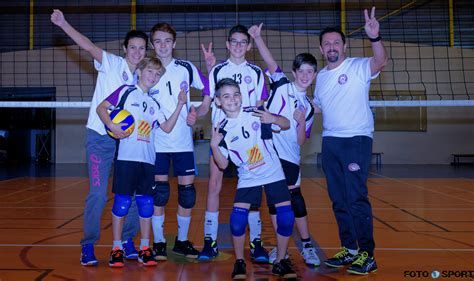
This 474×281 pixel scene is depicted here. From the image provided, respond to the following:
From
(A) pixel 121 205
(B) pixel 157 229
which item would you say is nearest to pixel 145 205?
(A) pixel 121 205

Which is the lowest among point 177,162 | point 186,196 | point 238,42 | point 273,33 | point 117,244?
point 117,244

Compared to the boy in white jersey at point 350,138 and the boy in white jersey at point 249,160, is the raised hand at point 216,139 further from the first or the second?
the boy in white jersey at point 350,138

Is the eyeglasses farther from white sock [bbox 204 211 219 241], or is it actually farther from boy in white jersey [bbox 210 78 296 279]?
white sock [bbox 204 211 219 241]

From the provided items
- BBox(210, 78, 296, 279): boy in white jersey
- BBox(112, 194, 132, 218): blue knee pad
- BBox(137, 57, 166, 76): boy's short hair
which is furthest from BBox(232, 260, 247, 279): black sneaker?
BBox(137, 57, 166, 76): boy's short hair

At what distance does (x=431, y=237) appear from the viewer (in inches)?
159

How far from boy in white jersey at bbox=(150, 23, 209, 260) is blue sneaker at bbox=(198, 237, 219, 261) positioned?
0.45 ft

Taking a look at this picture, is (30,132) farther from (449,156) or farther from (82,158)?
(449,156)

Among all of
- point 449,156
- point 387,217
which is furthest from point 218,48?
point 387,217

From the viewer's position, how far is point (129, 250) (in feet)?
11.3

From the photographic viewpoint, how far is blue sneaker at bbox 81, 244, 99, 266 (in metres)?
3.17

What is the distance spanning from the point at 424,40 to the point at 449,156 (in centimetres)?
370

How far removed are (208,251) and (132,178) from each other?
2.48ft

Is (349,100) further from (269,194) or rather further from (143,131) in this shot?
(143,131)

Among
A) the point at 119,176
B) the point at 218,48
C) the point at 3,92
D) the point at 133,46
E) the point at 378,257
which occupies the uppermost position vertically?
the point at 218,48
